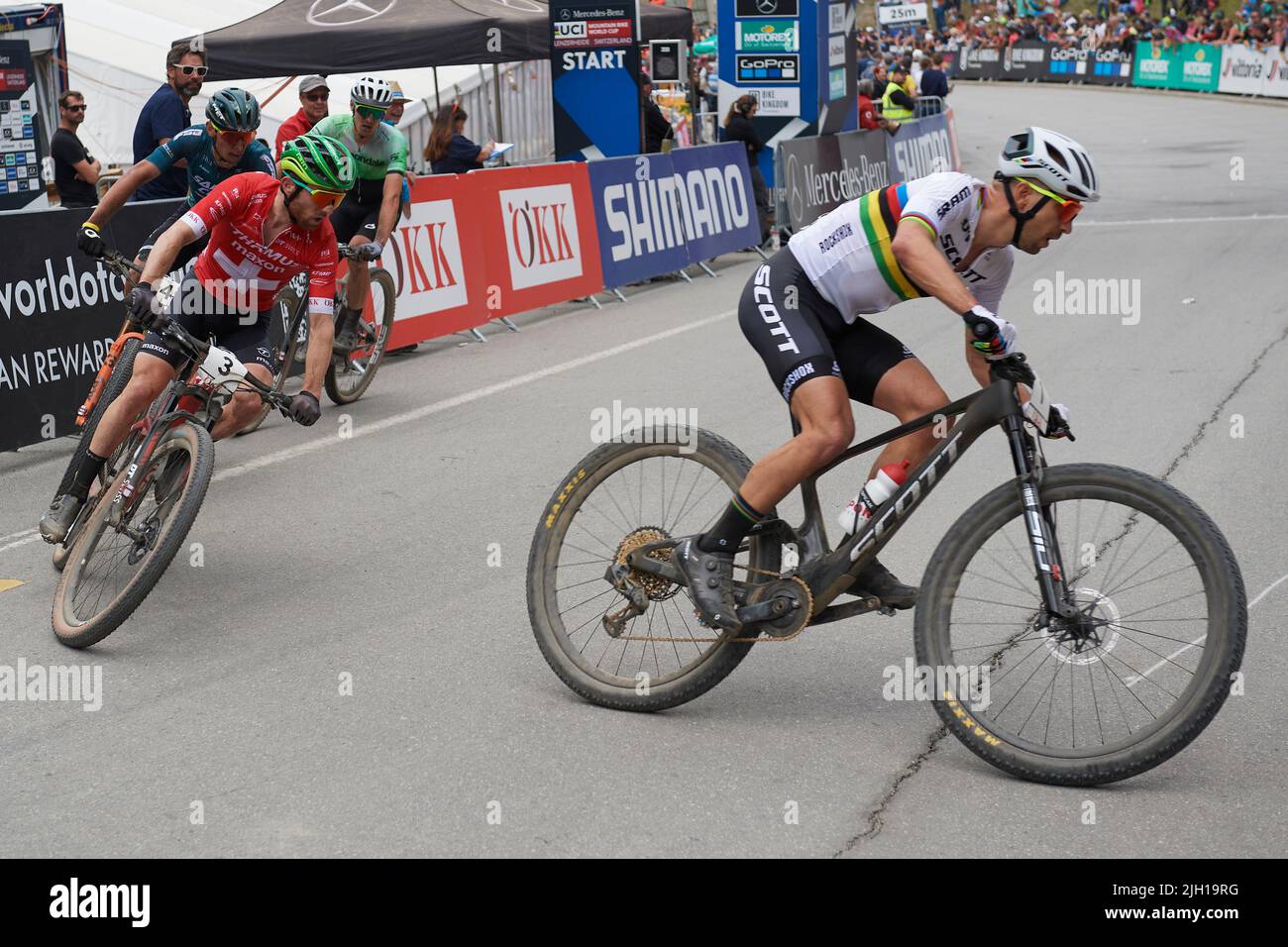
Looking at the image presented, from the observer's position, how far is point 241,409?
6086 mm

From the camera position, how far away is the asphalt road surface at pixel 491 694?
4.04 meters

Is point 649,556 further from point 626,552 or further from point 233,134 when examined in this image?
point 233,134

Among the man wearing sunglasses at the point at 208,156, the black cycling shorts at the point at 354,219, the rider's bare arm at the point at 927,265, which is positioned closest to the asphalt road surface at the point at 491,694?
the black cycling shorts at the point at 354,219

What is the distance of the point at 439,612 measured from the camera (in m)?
5.89

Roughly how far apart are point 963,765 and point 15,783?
2758mm

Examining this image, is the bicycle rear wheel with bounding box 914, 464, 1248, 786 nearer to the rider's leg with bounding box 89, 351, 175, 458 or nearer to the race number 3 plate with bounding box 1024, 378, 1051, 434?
the race number 3 plate with bounding box 1024, 378, 1051, 434

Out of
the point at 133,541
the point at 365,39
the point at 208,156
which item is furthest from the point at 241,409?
the point at 365,39

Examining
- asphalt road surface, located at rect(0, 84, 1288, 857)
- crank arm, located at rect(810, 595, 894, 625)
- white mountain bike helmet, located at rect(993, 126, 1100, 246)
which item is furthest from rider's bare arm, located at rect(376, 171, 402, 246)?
white mountain bike helmet, located at rect(993, 126, 1100, 246)

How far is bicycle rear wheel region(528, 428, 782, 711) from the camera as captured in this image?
482 cm

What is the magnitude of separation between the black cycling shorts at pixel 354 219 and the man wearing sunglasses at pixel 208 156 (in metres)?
1.36

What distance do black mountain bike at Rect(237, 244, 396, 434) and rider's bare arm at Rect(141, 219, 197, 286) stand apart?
312 centimetres

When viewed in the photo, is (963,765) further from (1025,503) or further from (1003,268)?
(1003,268)

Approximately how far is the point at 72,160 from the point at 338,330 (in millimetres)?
5062

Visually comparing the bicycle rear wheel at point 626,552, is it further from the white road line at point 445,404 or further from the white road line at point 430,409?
the white road line at point 445,404
